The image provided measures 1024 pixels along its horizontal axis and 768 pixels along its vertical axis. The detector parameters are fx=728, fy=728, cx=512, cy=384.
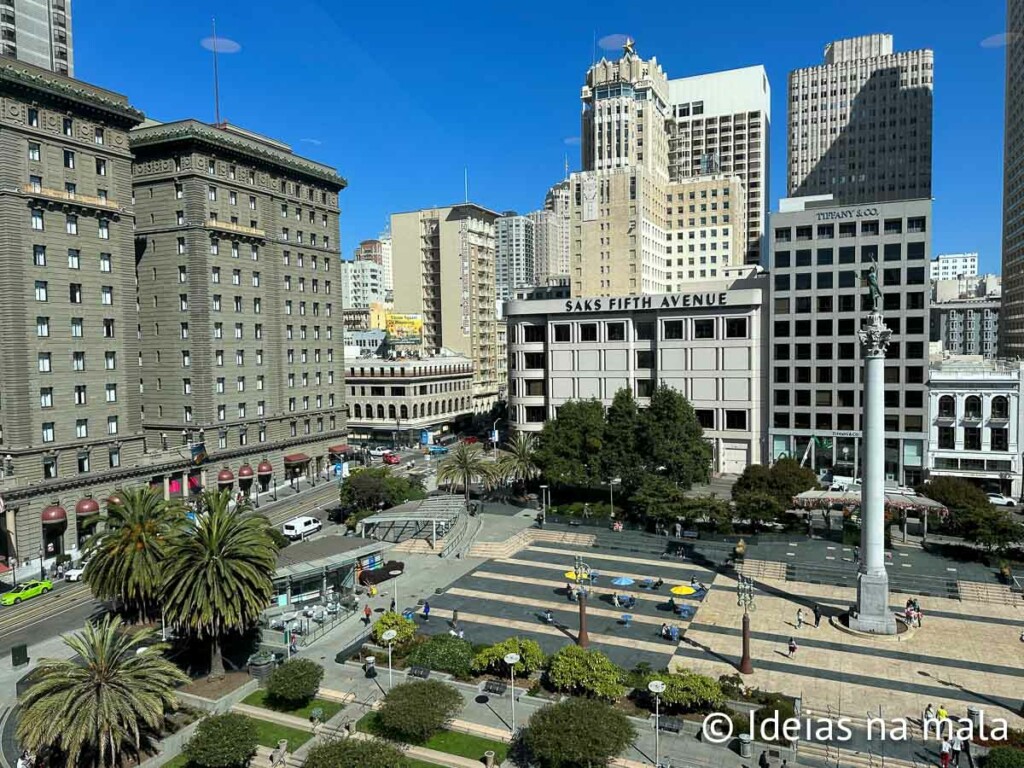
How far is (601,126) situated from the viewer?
15212cm

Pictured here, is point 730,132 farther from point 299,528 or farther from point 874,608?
point 874,608

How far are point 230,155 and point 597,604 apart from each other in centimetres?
7014

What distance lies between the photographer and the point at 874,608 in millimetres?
47688

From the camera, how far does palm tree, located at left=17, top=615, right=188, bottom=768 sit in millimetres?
30125

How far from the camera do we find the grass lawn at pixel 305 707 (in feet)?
125

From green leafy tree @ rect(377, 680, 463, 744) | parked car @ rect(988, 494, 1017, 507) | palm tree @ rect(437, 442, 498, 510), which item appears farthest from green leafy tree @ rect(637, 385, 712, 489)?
green leafy tree @ rect(377, 680, 463, 744)

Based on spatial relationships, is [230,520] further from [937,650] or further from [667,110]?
[667,110]

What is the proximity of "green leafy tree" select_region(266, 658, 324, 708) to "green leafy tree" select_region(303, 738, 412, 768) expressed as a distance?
788cm

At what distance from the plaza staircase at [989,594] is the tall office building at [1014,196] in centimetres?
8852

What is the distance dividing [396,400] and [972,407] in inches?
3384

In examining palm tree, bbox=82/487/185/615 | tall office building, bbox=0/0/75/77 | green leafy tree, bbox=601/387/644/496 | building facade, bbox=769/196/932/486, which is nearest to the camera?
palm tree, bbox=82/487/185/615

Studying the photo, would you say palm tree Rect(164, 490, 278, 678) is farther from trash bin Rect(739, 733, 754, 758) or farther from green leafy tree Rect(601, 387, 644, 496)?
green leafy tree Rect(601, 387, 644, 496)

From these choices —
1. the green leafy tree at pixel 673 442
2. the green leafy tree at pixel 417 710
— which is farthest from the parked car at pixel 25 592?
the green leafy tree at pixel 673 442

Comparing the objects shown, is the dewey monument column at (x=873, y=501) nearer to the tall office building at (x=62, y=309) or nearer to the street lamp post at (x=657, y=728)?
the street lamp post at (x=657, y=728)
